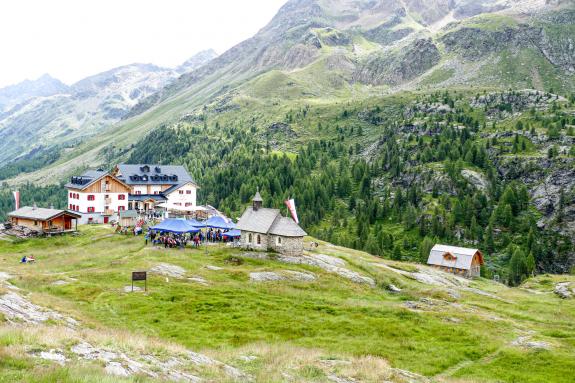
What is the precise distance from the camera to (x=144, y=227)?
310 feet

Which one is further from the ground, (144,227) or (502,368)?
(144,227)

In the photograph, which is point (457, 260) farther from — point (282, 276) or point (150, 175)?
point (150, 175)

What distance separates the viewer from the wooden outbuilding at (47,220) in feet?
290

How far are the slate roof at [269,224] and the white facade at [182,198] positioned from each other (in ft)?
175

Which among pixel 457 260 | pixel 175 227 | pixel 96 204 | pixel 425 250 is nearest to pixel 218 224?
pixel 175 227

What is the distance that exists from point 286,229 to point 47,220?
4593 centimetres

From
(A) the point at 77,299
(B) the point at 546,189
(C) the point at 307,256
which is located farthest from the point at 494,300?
(B) the point at 546,189

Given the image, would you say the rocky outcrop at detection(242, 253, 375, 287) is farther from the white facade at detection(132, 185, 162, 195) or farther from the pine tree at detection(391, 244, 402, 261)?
the pine tree at detection(391, 244, 402, 261)

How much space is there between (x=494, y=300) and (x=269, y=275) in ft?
126

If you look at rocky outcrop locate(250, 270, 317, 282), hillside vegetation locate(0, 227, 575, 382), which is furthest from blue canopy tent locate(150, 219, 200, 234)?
rocky outcrop locate(250, 270, 317, 282)

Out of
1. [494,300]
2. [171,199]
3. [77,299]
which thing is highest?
[171,199]

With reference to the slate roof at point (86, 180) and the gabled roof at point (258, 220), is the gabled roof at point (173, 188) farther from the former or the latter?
the gabled roof at point (258, 220)

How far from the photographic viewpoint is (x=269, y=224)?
78.2 meters

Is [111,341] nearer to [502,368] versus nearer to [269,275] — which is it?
[502,368]
